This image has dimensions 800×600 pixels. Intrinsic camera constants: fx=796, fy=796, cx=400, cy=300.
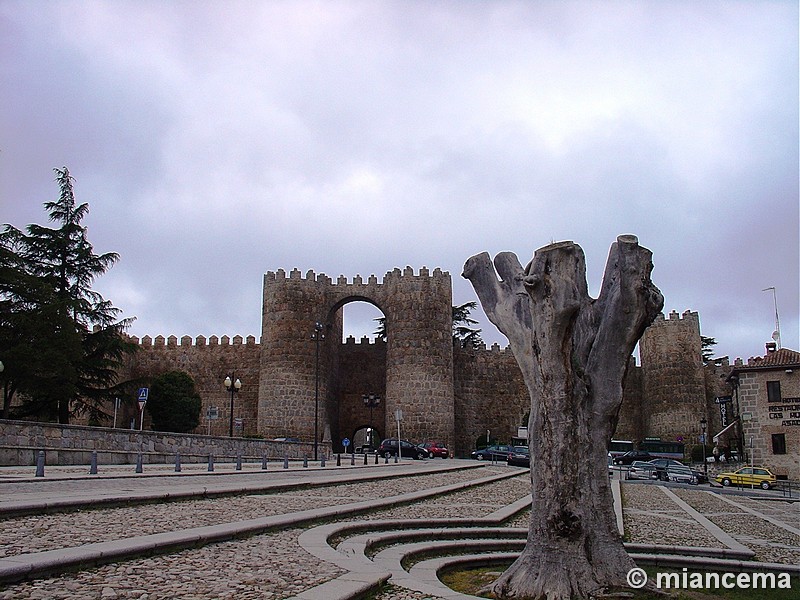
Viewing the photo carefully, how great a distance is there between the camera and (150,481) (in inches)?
468

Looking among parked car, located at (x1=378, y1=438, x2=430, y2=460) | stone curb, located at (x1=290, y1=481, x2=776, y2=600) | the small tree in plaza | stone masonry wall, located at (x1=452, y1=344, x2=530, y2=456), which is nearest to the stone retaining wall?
stone curb, located at (x1=290, y1=481, x2=776, y2=600)

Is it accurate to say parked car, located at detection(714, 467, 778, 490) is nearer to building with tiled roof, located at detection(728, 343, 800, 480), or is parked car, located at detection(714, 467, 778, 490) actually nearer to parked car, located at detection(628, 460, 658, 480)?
parked car, located at detection(628, 460, 658, 480)

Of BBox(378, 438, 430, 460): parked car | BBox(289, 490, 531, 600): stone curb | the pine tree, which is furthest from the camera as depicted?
BBox(378, 438, 430, 460): parked car

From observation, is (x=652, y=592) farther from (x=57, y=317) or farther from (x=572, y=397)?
(x=57, y=317)

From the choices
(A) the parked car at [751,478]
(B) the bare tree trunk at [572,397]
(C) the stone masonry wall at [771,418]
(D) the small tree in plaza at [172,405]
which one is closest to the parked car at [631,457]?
(C) the stone masonry wall at [771,418]

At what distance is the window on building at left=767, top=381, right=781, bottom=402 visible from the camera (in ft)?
107

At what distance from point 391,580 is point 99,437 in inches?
518

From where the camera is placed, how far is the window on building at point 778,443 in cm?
3234

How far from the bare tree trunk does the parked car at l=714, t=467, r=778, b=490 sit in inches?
897

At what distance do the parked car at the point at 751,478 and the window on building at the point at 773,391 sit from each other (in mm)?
6178

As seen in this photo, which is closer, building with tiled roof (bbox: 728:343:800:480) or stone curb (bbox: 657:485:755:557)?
stone curb (bbox: 657:485:755:557)

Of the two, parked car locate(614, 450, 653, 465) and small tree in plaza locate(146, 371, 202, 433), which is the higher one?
small tree in plaza locate(146, 371, 202, 433)

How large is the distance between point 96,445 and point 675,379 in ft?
99.5

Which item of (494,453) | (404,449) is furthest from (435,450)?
(494,453)
